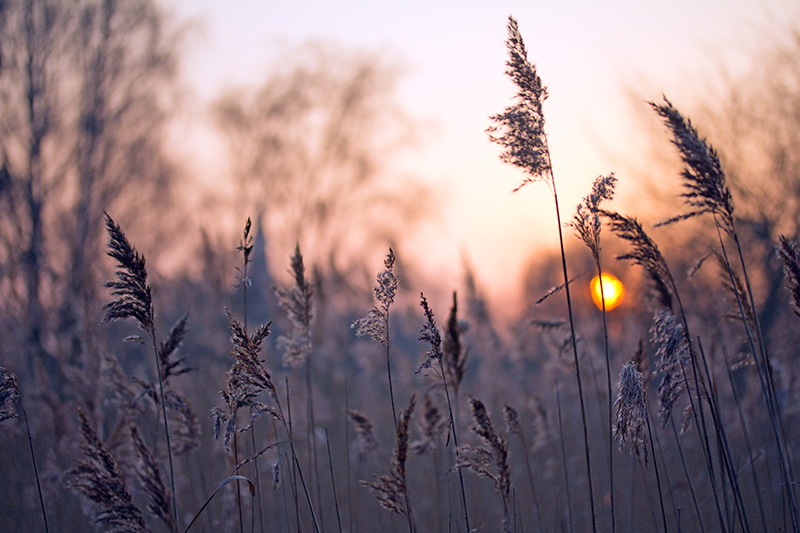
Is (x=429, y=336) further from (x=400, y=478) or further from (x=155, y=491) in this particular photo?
(x=155, y=491)

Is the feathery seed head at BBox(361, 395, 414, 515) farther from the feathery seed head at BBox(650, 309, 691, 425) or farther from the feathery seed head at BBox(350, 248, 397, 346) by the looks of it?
the feathery seed head at BBox(650, 309, 691, 425)

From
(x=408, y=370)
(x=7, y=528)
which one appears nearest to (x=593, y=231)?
(x=7, y=528)

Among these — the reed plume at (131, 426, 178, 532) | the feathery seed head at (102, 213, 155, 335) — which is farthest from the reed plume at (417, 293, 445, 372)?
the reed plume at (131, 426, 178, 532)

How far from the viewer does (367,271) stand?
9805 mm

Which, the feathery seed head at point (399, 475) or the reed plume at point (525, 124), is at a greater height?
the reed plume at point (525, 124)

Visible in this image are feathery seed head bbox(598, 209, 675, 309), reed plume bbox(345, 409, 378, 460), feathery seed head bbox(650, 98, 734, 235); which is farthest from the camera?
reed plume bbox(345, 409, 378, 460)

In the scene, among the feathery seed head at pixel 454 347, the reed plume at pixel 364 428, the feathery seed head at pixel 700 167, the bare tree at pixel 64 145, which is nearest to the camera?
the feathery seed head at pixel 700 167

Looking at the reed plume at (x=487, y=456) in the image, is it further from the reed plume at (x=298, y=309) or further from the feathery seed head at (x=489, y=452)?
the reed plume at (x=298, y=309)

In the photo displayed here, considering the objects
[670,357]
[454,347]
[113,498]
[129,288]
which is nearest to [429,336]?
[454,347]

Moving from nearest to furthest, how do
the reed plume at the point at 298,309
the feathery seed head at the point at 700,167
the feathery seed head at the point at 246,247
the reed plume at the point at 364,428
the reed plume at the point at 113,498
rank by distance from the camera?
the feathery seed head at the point at 700,167
the feathery seed head at the point at 246,247
the reed plume at the point at 113,498
the reed plume at the point at 298,309
the reed plume at the point at 364,428

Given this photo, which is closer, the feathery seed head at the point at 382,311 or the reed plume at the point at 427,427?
the feathery seed head at the point at 382,311

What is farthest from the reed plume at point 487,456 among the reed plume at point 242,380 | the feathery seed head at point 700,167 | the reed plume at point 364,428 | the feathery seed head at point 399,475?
the feathery seed head at point 700,167

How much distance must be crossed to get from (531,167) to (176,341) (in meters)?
2.16

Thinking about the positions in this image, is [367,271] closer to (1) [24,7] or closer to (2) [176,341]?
(2) [176,341]
